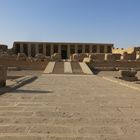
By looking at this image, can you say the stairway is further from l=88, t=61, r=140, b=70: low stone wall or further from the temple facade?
the temple facade

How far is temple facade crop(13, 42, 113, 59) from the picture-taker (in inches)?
2435

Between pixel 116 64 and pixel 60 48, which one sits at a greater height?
pixel 60 48

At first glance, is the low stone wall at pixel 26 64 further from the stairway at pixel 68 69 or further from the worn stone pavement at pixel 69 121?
the worn stone pavement at pixel 69 121

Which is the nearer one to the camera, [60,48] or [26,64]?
[26,64]

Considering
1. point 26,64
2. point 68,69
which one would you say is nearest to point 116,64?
point 68,69

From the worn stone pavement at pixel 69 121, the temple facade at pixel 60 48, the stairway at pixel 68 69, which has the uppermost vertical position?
the temple facade at pixel 60 48

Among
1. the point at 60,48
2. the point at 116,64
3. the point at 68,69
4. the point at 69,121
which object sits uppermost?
the point at 60,48

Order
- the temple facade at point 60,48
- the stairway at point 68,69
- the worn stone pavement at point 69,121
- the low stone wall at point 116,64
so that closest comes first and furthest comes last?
the worn stone pavement at point 69,121, the stairway at point 68,69, the low stone wall at point 116,64, the temple facade at point 60,48

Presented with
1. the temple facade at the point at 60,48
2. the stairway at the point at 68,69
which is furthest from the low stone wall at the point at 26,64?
the temple facade at the point at 60,48

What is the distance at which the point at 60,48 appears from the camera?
6256 cm

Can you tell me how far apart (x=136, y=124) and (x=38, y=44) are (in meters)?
58.9

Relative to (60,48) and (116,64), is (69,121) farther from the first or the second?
(60,48)

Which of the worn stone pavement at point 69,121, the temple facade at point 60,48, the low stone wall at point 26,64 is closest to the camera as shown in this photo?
the worn stone pavement at point 69,121

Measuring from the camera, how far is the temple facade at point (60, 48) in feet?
203
